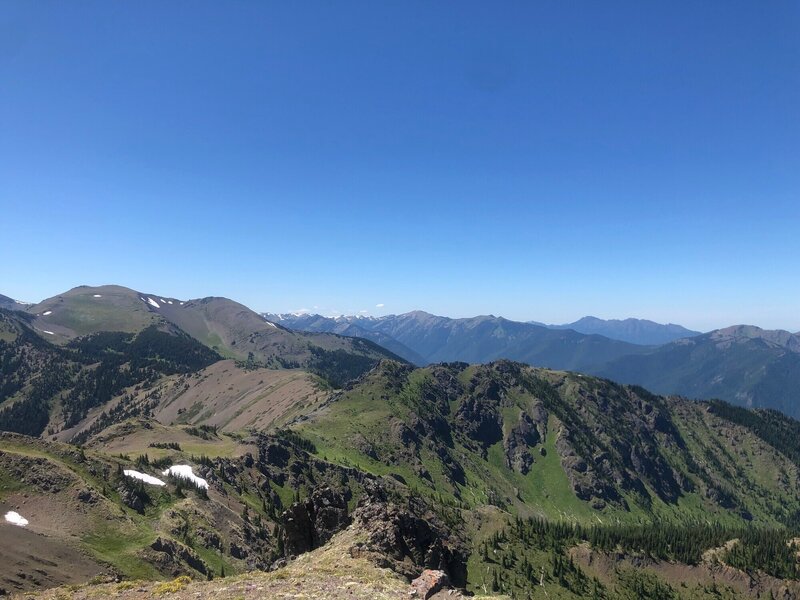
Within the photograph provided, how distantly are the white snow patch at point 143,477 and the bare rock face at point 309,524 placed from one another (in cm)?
6884

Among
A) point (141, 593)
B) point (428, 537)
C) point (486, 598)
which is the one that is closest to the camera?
point (486, 598)

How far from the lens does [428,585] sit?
32.6 meters

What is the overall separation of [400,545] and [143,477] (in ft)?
302

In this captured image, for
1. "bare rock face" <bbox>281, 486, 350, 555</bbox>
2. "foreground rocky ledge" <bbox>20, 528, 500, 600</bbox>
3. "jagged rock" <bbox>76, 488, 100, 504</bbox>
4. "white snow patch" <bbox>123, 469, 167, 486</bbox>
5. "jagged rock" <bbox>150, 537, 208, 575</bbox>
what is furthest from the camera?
"white snow patch" <bbox>123, 469, 167, 486</bbox>

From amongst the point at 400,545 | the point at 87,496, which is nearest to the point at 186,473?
the point at 87,496

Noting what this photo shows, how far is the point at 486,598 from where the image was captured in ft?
101

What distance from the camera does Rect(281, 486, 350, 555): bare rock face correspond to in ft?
195

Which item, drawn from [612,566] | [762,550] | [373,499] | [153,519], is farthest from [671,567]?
[153,519]

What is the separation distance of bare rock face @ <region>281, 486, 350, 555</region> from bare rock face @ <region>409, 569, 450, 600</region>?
2688 centimetres

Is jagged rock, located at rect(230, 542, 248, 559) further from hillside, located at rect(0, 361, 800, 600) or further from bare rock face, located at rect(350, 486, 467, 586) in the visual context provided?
bare rock face, located at rect(350, 486, 467, 586)

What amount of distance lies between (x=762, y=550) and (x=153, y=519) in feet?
675

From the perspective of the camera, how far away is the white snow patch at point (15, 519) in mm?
75269

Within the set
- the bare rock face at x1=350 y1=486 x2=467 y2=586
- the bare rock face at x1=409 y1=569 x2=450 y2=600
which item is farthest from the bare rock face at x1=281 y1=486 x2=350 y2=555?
the bare rock face at x1=409 y1=569 x2=450 y2=600

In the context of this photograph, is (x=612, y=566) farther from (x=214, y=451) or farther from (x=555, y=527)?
(x=214, y=451)
